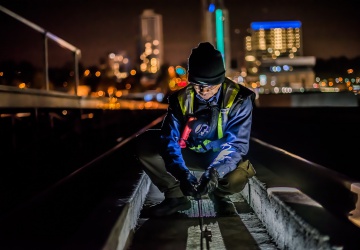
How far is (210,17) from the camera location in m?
60.7

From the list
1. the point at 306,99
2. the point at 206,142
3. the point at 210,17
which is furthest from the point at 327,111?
the point at 210,17

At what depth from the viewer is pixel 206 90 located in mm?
4516

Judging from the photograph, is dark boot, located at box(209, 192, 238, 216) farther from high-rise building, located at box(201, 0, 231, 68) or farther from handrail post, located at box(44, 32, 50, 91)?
high-rise building, located at box(201, 0, 231, 68)

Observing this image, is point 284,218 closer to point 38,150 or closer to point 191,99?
point 191,99

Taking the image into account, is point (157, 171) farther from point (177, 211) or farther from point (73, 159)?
point (73, 159)

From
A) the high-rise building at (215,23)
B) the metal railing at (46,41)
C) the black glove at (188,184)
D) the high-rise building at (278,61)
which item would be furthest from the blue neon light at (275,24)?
the black glove at (188,184)

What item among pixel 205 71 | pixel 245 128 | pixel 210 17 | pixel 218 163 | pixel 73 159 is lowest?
pixel 73 159

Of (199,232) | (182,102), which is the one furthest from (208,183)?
(182,102)

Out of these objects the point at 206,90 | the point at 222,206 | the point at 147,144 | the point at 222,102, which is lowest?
the point at 222,206

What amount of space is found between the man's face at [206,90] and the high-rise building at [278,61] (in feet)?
232

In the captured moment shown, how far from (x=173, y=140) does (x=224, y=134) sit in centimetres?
54

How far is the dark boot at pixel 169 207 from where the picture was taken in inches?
184

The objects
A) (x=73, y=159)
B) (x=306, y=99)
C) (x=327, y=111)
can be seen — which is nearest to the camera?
(x=73, y=159)

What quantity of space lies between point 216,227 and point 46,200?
Result: 2278 mm
